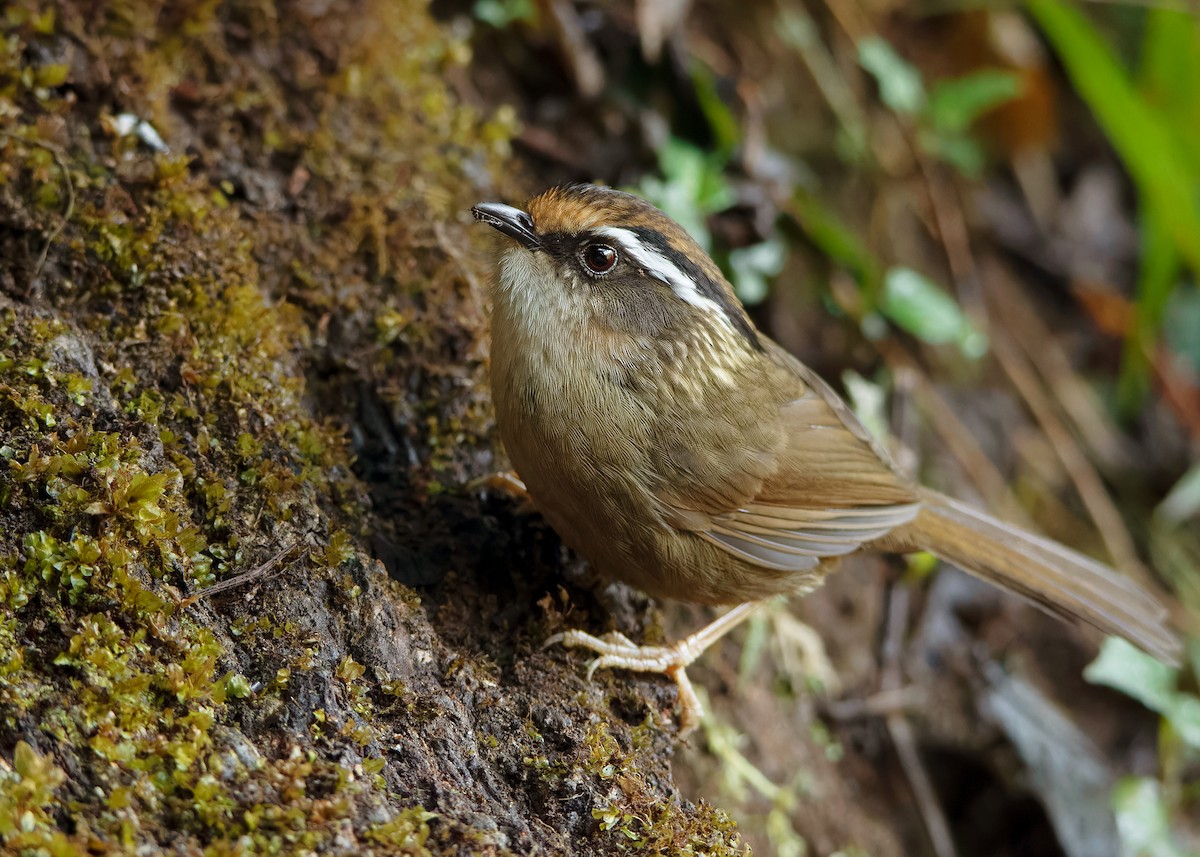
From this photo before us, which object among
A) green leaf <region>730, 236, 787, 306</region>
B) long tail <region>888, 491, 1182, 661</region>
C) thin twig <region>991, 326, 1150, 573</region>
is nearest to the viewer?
long tail <region>888, 491, 1182, 661</region>

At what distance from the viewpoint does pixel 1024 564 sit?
423 centimetres

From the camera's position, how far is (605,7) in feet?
17.9

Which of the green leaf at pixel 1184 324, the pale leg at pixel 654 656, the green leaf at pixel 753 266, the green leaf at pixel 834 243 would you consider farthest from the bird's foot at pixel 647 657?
the green leaf at pixel 1184 324

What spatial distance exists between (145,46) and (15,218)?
A: 989 millimetres

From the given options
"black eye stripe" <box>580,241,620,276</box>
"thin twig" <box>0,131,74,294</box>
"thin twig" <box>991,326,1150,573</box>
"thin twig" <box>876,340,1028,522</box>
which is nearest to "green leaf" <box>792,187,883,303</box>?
"thin twig" <box>876,340,1028,522</box>

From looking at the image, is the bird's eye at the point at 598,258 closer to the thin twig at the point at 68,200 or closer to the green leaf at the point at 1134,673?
the thin twig at the point at 68,200

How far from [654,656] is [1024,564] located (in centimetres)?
158

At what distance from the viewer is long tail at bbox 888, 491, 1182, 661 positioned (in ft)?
13.8

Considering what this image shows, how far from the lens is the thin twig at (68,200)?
11.0ft

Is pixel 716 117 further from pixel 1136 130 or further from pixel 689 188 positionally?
pixel 1136 130

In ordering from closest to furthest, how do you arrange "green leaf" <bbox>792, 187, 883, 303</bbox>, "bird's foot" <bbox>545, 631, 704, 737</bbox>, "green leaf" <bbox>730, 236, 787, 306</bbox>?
"bird's foot" <bbox>545, 631, 704, 737</bbox>
"green leaf" <bbox>730, 236, 787, 306</bbox>
"green leaf" <bbox>792, 187, 883, 303</bbox>

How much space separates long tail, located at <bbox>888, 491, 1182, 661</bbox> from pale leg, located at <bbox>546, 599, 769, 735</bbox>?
3.28 ft

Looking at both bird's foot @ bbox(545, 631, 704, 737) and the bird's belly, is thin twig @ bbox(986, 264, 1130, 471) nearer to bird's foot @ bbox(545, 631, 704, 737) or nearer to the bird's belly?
bird's foot @ bbox(545, 631, 704, 737)

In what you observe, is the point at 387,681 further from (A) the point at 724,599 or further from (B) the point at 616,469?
(A) the point at 724,599
